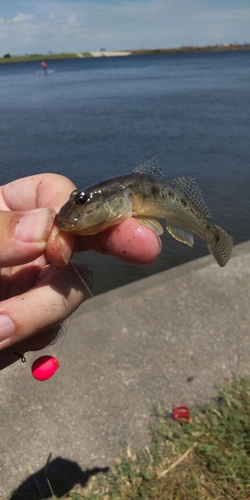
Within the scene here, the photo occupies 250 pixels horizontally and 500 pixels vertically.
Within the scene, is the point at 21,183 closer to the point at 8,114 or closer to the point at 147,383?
the point at 147,383

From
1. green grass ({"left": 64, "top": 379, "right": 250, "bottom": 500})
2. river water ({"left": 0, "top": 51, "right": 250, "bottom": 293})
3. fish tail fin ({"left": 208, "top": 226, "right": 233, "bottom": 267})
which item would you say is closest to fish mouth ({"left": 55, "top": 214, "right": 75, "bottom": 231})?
fish tail fin ({"left": 208, "top": 226, "right": 233, "bottom": 267})

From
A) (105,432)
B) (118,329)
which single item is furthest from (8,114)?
(105,432)

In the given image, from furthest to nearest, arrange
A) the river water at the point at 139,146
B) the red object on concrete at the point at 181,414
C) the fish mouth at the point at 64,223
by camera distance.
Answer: the river water at the point at 139,146 < the red object on concrete at the point at 181,414 < the fish mouth at the point at 64,223

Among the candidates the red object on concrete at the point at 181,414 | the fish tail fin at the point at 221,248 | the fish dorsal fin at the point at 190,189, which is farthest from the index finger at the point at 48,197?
the red object on concrete at the point at 181,414

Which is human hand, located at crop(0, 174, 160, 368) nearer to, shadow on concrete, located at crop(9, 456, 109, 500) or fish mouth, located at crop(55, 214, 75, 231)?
fish mouth, located at crop(55, 214, 75, 231)

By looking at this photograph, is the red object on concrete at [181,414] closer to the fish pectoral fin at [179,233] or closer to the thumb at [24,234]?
the fish pectoral fin at [179,233]
